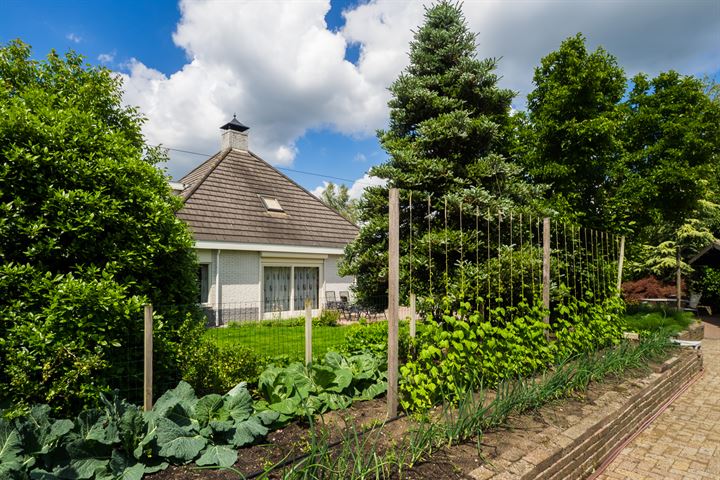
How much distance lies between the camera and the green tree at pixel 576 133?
879 centimetres

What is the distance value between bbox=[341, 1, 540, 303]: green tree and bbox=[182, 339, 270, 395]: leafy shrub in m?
3.06

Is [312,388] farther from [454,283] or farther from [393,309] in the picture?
[454,283]

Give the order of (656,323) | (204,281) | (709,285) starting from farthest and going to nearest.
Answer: (709,285) < (204,281) < (656,323)

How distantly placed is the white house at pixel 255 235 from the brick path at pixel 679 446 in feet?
28.3

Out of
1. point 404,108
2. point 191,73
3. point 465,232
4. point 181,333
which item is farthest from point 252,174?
point 181,333

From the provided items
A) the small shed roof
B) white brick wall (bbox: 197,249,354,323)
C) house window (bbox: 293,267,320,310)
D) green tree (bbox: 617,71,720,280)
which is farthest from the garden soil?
the small shed roof

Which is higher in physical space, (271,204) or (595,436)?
(271,204)

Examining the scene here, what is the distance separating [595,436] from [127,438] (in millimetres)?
3818

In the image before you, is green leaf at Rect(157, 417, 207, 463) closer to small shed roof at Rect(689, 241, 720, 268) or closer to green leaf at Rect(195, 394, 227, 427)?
green leaf at Rect(195, 394, 227, 427)

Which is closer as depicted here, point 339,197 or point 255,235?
point 255,235

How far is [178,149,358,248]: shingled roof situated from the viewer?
12414 millimetres

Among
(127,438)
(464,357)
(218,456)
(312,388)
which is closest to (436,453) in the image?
(464,357)

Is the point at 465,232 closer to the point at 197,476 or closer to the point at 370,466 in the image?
the point at 370,466

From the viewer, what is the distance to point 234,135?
15844 mm
